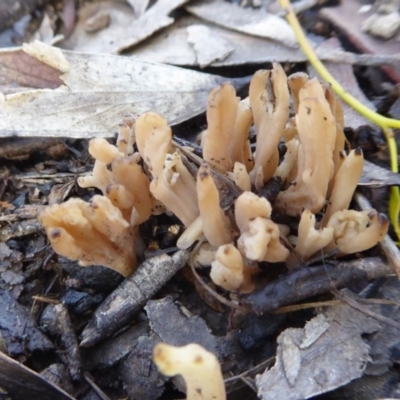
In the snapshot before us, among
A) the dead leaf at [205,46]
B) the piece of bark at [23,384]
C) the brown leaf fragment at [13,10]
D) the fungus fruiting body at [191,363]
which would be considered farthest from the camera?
the brown leaf fragment at [13,10]

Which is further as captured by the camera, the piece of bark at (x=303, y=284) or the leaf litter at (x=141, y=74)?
the leaf litter at (x=141, y=74)

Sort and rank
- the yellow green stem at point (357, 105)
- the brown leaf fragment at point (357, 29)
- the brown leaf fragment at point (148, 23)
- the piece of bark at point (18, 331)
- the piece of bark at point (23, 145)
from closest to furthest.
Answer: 1. the piece of bark at point (18, 331)
2. the yellow green stem at point (357, 105)
3. the piece of bark at point (23, 145)
4. the brown leaf fragment at point (357, 29)
5. the brown leaf fragment at point (148, 23)

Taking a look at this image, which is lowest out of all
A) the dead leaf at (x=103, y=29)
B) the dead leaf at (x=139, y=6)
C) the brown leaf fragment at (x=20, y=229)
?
the brown leaf fragment at (x=20, y=229)

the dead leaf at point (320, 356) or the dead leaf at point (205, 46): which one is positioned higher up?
the dead leaf at point (205, 46)

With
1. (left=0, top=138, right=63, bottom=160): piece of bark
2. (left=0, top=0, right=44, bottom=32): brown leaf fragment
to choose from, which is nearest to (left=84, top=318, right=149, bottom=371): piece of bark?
(left=0, top=138, right=63, bottom=160): piece of bark

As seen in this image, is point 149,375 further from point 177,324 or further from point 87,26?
point 87,26

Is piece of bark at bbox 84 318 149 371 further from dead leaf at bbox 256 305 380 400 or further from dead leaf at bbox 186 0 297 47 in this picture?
dead leaf at bbox 186 0 297 47

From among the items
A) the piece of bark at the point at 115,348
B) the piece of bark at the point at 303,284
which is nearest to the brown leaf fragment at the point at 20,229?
the piece of bark at the point at 115,348

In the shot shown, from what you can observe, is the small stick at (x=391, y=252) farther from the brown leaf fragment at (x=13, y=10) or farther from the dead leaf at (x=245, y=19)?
the brown leaf fragment at (x=13, y=10)
